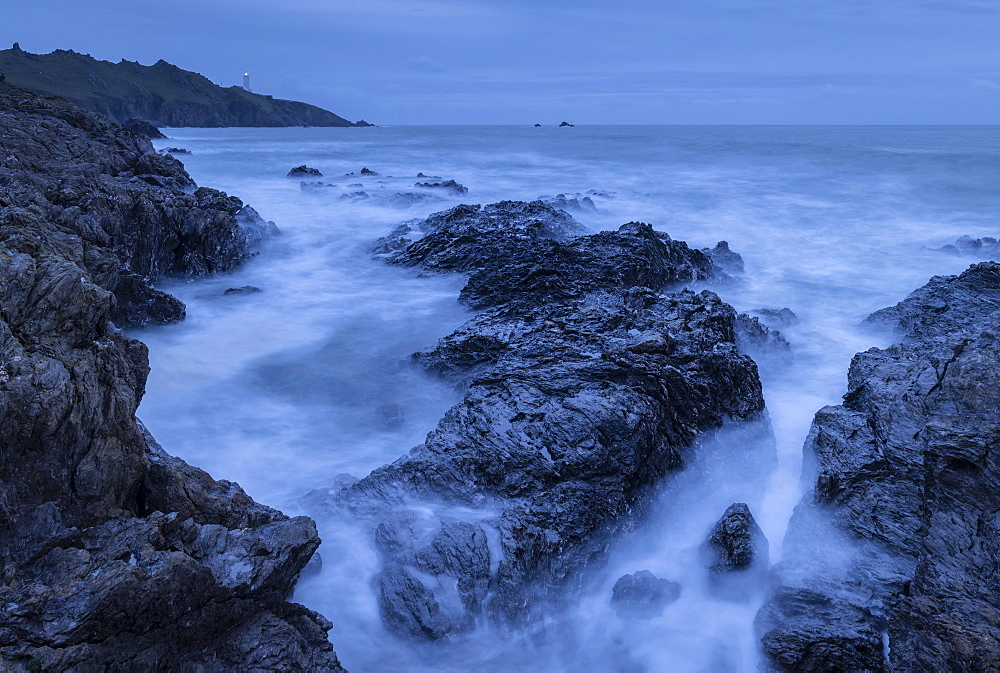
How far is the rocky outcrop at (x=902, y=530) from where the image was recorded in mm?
4934

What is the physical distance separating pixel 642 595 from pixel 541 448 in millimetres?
1709

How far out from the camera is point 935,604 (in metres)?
4.97

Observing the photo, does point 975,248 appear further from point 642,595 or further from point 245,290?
point 245,290

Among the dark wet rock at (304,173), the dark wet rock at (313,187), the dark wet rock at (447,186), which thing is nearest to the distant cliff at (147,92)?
the dark wet rock at (304,173)

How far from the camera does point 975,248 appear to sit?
59.4ft

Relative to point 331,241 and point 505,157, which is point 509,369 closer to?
point 331,241

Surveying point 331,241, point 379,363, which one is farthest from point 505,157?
point 379,363

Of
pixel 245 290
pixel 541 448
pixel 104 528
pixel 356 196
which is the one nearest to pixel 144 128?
pixel 356 196

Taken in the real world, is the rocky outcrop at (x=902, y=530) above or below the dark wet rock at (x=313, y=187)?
below

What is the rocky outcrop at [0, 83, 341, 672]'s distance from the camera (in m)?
4.21

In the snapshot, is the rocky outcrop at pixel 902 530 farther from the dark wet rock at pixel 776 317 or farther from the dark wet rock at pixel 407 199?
the dark wet rock at pixel 407 199

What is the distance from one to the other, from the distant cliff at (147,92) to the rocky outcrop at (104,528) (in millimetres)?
75515

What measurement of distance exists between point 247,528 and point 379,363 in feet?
18.4

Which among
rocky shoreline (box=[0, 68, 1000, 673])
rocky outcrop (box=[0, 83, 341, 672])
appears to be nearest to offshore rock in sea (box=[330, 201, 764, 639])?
rocky shoreline (box=[0, 68, 1000, 673])
